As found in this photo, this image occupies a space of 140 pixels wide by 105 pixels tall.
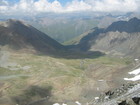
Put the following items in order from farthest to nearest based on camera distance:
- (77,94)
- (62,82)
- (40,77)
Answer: (40,77), (62,82), (77,94)

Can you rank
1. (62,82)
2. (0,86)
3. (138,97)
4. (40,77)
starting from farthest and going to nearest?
(40,77)
(62,82)
(0,86)
(138,97)

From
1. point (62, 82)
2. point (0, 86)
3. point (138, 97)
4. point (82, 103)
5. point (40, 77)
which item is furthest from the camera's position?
point (40, 77)

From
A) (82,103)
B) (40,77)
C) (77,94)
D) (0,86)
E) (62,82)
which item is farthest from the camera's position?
(40,77)

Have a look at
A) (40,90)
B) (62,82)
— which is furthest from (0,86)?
(62,82)

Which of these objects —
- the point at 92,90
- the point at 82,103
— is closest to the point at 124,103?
the point at 82,103

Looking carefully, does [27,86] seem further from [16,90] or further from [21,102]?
[21,102]

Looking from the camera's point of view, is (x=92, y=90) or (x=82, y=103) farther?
(x=92, y=90)

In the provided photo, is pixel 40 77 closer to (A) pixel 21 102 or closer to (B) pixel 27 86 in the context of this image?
(B) pixel 27 86

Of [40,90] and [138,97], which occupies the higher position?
[138,97]

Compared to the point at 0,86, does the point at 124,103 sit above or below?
above
